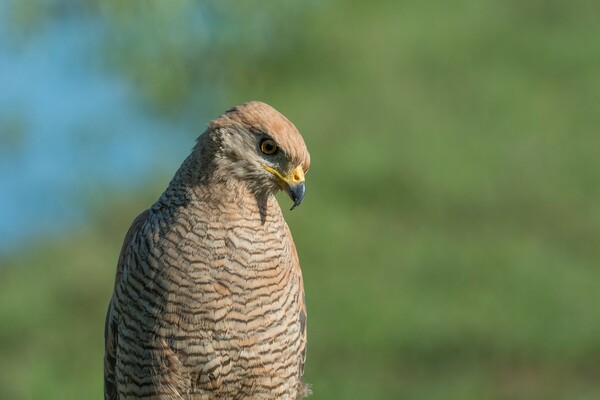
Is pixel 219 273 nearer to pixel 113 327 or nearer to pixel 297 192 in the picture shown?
pixel 297 192

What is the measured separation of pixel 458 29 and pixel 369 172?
3057 mm

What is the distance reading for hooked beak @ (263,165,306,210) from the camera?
17.5 ft

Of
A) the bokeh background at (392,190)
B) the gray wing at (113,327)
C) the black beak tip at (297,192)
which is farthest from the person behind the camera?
the bokeh background at (392,190)

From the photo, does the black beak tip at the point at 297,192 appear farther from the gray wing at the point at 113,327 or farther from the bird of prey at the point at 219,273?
the gray wing at the point at 113,327

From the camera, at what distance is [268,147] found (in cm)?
538

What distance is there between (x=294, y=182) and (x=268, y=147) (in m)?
0.19

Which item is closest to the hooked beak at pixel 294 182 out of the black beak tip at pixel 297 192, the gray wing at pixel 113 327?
the black beak tip at pixel 297 192

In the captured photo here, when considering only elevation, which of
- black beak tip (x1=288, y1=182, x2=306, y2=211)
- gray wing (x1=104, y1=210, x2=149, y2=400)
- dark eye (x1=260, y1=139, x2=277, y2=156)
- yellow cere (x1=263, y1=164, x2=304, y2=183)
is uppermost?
dark eye (x1=260, y1=139, x2=277, y2=156)

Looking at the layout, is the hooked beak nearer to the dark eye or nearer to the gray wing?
the dark eye

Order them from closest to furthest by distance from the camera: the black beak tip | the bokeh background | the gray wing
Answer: the black beak tip
the gray wing
the bokeh background

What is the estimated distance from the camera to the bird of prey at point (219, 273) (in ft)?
17.7

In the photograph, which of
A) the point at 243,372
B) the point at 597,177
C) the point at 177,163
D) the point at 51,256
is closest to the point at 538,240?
the point at 597,177

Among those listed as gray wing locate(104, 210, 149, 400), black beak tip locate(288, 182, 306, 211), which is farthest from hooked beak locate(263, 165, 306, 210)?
gray wing locate(104, 210, 149, 400)

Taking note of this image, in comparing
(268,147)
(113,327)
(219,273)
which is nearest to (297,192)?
(268,147)
